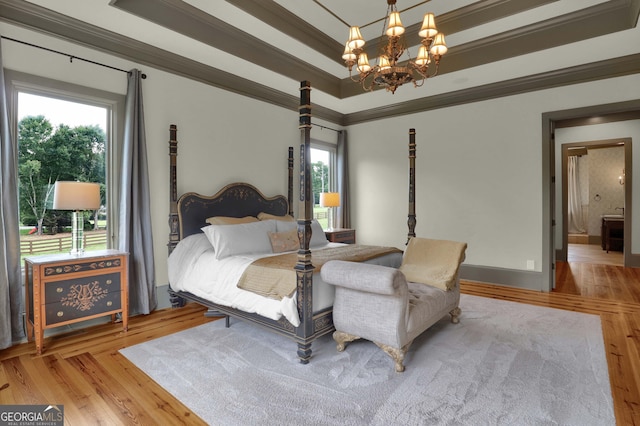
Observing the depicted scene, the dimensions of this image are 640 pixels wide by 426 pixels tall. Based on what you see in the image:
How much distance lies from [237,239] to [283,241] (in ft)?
1.86

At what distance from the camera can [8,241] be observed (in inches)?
112

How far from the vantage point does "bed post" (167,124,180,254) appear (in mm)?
3903

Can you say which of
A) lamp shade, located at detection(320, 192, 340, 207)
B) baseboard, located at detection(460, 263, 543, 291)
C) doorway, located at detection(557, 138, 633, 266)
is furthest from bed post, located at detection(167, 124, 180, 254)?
doorway, located at detection(557, 138, 633, 266)

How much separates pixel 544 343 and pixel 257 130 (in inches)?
164

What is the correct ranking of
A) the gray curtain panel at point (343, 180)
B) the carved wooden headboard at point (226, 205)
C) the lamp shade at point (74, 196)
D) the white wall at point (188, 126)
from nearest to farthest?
the lamp shade at point (74, 196), the white wall at point (188, 126), the carved wooden headboard at point (226, 205), the gray curtain panel at point (343, 180)

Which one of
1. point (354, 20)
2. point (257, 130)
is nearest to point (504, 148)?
point (354, 20)

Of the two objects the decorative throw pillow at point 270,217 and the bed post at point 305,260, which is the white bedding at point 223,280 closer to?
the bed post at point 305,260

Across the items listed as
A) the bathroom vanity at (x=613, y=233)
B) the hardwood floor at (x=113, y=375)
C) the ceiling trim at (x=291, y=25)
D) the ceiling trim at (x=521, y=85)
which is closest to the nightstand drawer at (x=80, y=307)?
the hardwood floor at (x=113, y=375)

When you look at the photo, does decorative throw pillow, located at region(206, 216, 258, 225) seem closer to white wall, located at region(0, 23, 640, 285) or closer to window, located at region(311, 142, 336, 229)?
white wall, located at region(0, 23, 640, 285)

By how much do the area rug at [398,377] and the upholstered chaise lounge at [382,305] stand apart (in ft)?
0.65

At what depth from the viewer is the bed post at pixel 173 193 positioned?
390 cm

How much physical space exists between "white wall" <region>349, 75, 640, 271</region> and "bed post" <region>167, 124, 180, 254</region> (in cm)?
350

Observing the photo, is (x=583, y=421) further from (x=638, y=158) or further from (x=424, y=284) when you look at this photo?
(x=638, y=158)

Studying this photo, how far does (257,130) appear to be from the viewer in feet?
16.3
